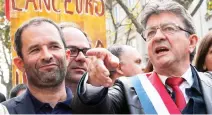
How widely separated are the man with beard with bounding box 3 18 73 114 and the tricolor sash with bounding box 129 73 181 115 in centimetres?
42

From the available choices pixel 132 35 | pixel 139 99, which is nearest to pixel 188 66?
pixel 139 99

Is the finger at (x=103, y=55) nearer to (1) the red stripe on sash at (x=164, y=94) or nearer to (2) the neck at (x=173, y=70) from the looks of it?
(1) the red stripe on sash at (x=164, y=94)

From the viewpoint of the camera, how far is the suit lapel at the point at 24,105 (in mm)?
2588

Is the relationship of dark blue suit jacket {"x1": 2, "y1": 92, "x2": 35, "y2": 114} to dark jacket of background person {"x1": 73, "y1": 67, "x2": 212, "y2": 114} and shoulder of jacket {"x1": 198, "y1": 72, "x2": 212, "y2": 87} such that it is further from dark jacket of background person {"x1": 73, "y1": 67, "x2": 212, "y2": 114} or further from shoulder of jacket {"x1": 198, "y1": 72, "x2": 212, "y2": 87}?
shoulder of jacket {"x1": 198, "y1": 72, "x2": 212, "y2": 87}

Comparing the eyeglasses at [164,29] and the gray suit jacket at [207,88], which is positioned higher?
the eyeglasses at [164,29]

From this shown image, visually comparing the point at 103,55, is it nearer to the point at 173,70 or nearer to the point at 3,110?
the point at 3,110

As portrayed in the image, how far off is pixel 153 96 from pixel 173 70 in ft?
1.08

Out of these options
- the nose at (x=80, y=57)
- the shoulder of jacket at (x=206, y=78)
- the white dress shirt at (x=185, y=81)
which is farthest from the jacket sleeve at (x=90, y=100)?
the nose at (x=80, y=57)

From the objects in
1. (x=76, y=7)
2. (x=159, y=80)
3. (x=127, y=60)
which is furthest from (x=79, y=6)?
(x=159, y=80)

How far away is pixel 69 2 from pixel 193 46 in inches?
105

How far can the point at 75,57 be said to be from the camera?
3289 millimetres

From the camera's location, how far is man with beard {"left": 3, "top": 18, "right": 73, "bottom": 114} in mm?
2641

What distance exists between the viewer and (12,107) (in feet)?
8.49

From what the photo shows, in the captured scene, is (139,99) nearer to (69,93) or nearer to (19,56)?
(69,93)
